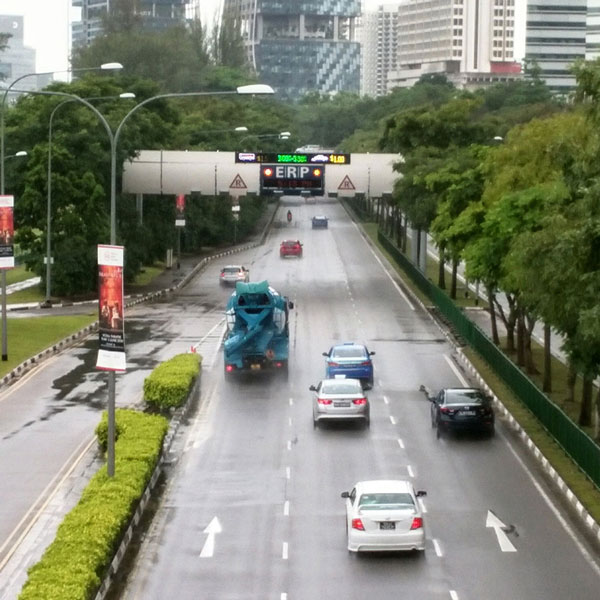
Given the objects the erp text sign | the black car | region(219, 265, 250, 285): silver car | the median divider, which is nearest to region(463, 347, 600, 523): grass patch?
the black car

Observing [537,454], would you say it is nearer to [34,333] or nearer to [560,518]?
[560,518]

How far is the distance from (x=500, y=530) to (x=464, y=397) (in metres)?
11.7

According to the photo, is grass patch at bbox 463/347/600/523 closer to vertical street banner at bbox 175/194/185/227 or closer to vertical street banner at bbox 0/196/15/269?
vertical street banner at bbox 0/196/15/269

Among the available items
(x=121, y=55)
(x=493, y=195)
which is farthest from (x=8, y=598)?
(x=121, y=55)

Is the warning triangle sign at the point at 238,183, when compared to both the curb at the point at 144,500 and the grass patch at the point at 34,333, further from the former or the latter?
the curb at the point at 144,500

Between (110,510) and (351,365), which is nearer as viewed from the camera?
(110,510)

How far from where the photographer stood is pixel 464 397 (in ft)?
141

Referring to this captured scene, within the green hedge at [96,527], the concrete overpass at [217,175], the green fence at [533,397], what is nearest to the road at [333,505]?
the green hedge at [96,527]

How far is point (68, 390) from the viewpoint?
50.8 meters

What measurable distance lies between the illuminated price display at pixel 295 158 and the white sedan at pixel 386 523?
59.7 m

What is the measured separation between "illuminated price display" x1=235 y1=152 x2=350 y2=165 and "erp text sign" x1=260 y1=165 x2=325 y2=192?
0.30 m

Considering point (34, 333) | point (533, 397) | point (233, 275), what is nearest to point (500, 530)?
point (533, 397)

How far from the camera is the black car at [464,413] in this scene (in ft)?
139

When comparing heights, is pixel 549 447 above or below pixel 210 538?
below
